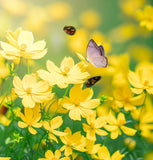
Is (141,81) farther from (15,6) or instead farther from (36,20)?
(15,6)

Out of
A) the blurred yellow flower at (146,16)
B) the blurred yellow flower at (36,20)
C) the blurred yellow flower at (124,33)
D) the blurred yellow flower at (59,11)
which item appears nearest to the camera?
the blurred yellow flower at (146,16)

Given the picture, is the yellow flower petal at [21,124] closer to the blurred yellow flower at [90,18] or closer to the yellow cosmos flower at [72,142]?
the yellow cosmos flower at [72,142]

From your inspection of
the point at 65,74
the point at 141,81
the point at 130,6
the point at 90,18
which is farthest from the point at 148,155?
the point at 130,6

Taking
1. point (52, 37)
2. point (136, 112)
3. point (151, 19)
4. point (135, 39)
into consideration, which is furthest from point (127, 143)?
point (135, 39)

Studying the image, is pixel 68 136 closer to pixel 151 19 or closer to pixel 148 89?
pixel 148 89

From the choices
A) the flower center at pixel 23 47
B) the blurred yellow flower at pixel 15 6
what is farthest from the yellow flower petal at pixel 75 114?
the blurred yellow flower at pixel 15 6
